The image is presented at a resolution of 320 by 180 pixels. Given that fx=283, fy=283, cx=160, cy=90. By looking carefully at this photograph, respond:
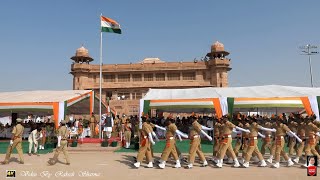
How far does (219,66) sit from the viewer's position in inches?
1773

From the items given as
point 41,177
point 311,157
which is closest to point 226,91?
point 311,157

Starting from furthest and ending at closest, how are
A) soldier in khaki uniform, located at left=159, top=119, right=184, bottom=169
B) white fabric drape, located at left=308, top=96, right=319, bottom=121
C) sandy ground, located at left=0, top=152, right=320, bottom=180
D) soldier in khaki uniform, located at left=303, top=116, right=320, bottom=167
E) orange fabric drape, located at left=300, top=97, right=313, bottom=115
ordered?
orange fabric drape, located at left=300, top=97, right=313, bottom=115 → white fabric drape, located at left=308, top=96, right=319, bottom=121 → soldier in khaki uniform, located at left=303, top=116, right=320, bottom=167 → soldier in khaki uniform, located at left=159, top=119, right=184, bottom=169 → sandy ground, located at left=0, top=152, right=320, bottom=180

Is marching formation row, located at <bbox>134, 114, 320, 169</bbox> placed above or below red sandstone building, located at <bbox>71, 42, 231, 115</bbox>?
below

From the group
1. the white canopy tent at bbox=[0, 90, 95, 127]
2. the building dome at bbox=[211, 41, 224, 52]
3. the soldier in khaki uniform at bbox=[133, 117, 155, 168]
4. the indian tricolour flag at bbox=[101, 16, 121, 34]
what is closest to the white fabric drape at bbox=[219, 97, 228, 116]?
the soldier in khaki uniform at bbox=[133, 117, 155, 168]

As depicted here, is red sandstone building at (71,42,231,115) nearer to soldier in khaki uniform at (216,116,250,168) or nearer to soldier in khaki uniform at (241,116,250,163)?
soldier in khaki uniform at (241,116,250,163)

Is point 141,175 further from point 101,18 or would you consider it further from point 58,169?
point 101,18

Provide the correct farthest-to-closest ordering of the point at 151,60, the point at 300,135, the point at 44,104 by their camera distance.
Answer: the point at 151,60 → the point at 44,104 → the point at 300,135

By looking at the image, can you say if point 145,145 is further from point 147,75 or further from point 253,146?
point 147,75

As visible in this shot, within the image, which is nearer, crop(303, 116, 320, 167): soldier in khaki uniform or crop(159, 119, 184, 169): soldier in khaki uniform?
crop(159, 119, 184, 169): soldier in khaki uniform

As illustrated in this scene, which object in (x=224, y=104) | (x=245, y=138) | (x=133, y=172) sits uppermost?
(x=224, y=104)

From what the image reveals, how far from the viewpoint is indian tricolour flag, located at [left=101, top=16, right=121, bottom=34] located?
1838 centimetres

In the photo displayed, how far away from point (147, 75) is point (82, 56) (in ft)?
38.3

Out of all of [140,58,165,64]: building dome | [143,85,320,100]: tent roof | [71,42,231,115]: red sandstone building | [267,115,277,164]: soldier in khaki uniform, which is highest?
[140,58,165,64]: building dome

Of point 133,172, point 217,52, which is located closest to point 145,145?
point 133,172
